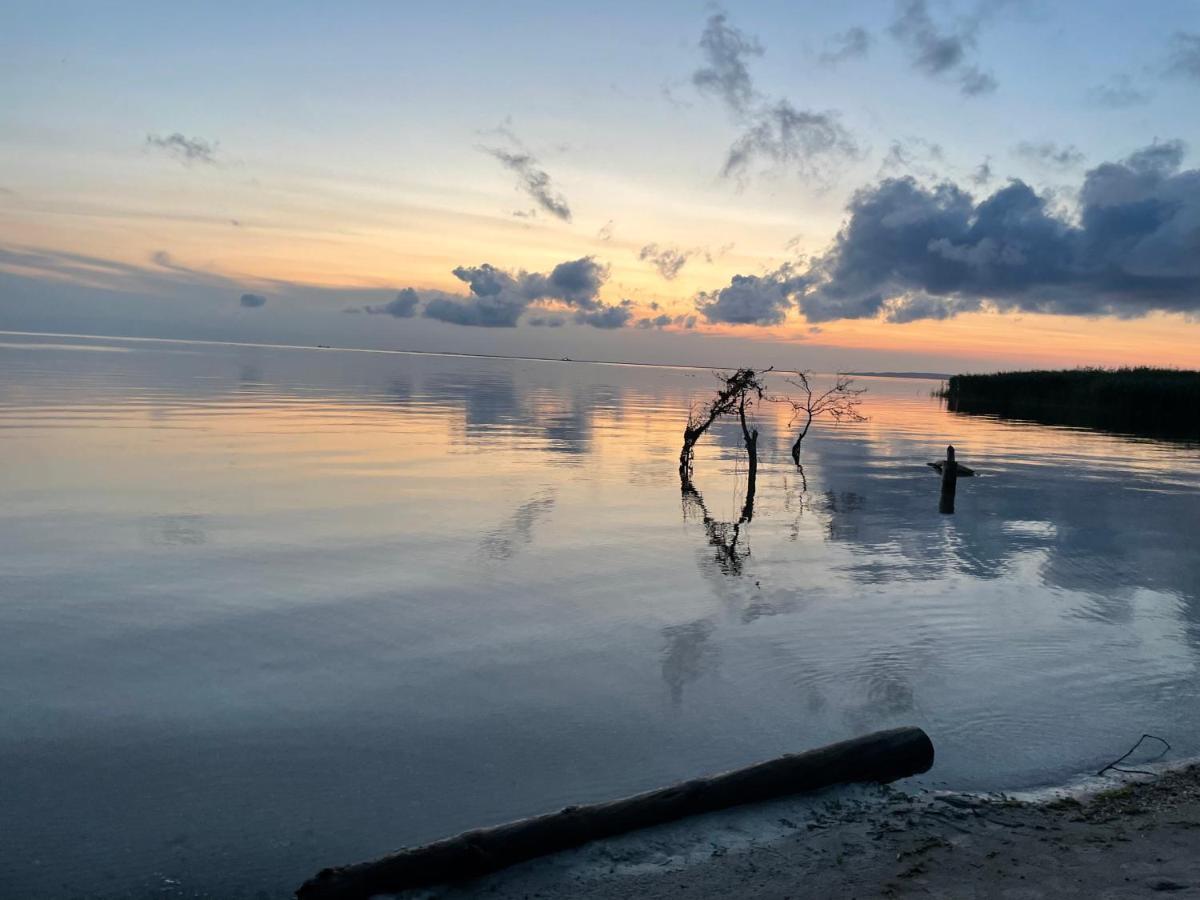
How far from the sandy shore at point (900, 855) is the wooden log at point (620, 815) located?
4.9 inches

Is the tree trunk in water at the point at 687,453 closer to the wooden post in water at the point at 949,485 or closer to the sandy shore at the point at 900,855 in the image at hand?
the wooden post in water at the point at 949,485

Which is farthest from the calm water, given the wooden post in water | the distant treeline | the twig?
the distant treeline

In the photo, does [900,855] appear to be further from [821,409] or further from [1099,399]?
[1099,399]

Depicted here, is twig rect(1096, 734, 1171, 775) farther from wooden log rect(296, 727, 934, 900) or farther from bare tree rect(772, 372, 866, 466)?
bare tree rect(772, 372, 866, 466)

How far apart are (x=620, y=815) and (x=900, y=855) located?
232 centimetres

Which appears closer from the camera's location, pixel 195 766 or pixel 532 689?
pixel 195 766

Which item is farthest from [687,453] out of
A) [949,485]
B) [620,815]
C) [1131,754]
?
[620,815]

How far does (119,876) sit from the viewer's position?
22.3 feet

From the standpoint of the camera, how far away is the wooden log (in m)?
6.26

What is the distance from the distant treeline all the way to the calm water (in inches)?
1923

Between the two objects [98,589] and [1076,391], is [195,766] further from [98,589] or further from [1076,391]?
[1076,391]

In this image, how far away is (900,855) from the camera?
22.6ft

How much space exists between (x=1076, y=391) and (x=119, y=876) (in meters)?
99.1

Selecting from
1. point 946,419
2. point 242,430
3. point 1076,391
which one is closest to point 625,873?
point 242,430
